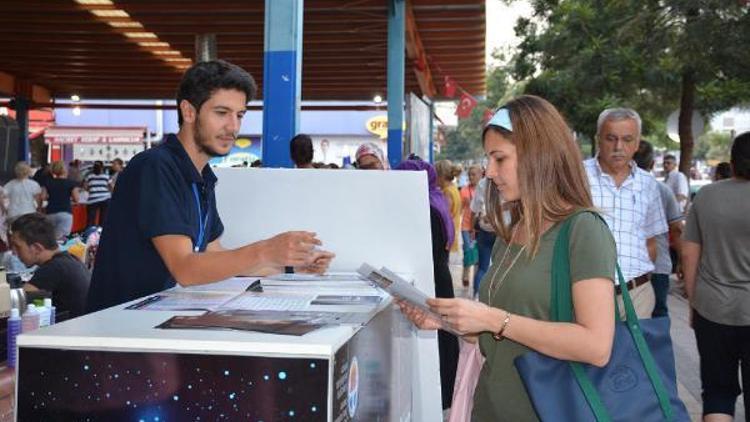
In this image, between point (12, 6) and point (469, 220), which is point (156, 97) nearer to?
point (12, 6)

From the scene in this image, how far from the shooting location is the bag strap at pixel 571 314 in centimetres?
201

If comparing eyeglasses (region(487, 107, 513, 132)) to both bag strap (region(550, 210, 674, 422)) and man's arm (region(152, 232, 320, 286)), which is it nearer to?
bag strap (region(550, 210, 674, 422))

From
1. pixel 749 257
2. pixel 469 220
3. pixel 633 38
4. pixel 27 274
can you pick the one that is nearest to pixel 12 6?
pixel 469 220

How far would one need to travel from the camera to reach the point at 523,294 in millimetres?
2129

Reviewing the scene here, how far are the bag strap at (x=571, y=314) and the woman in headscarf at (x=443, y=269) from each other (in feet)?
8.83

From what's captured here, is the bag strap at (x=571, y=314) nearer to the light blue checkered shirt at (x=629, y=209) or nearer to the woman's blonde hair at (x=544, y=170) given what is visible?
the woman's blonde hair at (x=544, y=170)

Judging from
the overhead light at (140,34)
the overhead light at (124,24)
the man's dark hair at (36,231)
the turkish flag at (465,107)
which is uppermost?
the overhead light at (124,24)

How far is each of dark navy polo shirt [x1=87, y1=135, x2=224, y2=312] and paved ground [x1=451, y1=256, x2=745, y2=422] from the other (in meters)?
4.30

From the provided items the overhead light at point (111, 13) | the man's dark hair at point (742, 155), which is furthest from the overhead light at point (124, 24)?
the man's dark hair at point (742, 155)

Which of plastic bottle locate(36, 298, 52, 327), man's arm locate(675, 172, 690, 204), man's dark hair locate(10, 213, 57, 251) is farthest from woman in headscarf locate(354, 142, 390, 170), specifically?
man's arm locate(675, 172, 690, 204)

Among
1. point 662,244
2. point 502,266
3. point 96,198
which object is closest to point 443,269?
point 662,244

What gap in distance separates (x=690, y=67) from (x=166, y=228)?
451 inches

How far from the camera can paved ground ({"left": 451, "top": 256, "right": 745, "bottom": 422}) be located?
5.79m

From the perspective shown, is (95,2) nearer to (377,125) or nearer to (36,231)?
(36,231)
